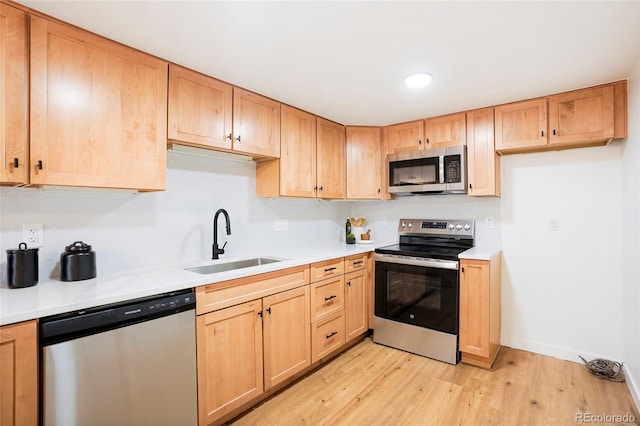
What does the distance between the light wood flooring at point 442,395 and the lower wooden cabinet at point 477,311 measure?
0.44ft

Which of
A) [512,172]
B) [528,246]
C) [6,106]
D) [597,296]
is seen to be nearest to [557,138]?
[512,172]

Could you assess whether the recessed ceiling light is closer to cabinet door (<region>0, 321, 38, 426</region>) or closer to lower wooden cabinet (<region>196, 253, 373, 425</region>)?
lower wooden cabinet (<region>196, 253, 373, 425</region>)

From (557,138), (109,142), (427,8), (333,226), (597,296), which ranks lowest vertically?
(597,296)

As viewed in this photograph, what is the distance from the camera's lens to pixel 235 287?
190 centimetres

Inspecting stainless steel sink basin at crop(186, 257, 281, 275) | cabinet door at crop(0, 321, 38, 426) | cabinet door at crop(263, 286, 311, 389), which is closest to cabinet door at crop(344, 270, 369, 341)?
cabinet door at crop(263, 286, 311, 389)

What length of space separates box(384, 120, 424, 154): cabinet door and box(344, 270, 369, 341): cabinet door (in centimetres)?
131

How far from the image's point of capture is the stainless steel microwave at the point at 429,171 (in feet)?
9.34

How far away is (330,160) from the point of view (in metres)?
3.13

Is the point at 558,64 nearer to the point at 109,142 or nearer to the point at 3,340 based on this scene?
the point at 109,142

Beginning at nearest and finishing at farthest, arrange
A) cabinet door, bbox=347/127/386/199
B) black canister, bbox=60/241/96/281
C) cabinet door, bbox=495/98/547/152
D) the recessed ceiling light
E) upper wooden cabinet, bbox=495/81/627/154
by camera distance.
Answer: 1. black canister, bbox=60/241/96/281
2. the recessed ceiling light
3. upper wooden cabinet, bbox=495/81/627/154
4. cabinet door, bbox=495/98/547/152
5. cabinet door, bbox=347/127/386/199

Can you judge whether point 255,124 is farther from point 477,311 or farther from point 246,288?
point 477,311

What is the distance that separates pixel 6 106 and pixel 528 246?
3.62m

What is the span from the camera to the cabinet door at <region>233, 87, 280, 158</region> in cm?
226

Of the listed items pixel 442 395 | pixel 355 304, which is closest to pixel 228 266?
pixel 355 304
